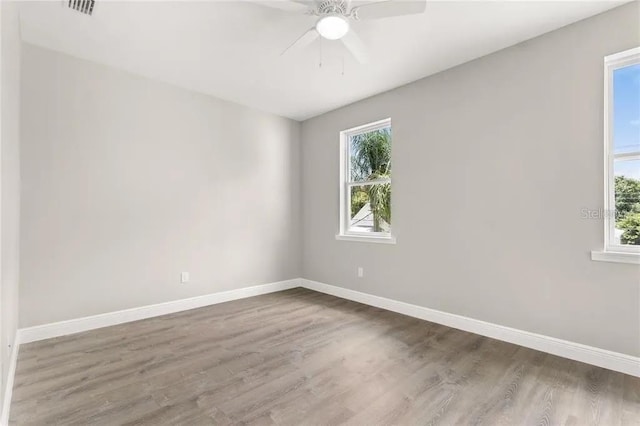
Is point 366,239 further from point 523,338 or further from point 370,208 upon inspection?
point 523,338

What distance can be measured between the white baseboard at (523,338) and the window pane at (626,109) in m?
1.56

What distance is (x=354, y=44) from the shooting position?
246cm

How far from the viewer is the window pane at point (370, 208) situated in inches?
159

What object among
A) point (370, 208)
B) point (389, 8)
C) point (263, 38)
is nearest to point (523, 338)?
point (370, 208)

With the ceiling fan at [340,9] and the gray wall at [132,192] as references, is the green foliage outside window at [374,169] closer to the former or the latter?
the gray wall at [132,192]

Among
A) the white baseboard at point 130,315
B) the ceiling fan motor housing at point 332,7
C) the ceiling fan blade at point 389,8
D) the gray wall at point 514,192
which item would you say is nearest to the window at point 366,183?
the gray wall at point 514,192

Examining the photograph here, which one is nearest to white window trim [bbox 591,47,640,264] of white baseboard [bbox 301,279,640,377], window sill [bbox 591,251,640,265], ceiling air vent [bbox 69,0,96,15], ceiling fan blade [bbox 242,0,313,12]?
window sill [bbox 591,251,640,265]

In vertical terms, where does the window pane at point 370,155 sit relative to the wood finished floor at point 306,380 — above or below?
above

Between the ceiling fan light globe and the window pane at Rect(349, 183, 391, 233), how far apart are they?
218cm

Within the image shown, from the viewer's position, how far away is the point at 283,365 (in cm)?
241

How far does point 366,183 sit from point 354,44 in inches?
81.0

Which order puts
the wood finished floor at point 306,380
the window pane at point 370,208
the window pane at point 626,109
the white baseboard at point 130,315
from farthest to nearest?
the window pane at point 370,208
the white baseboard at point 130,315
the window pane at point 626,109
the wood finished floor at point 306,380

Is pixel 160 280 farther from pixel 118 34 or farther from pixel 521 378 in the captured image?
pixel 521 378

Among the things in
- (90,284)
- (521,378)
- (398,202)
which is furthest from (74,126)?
(521,378)
